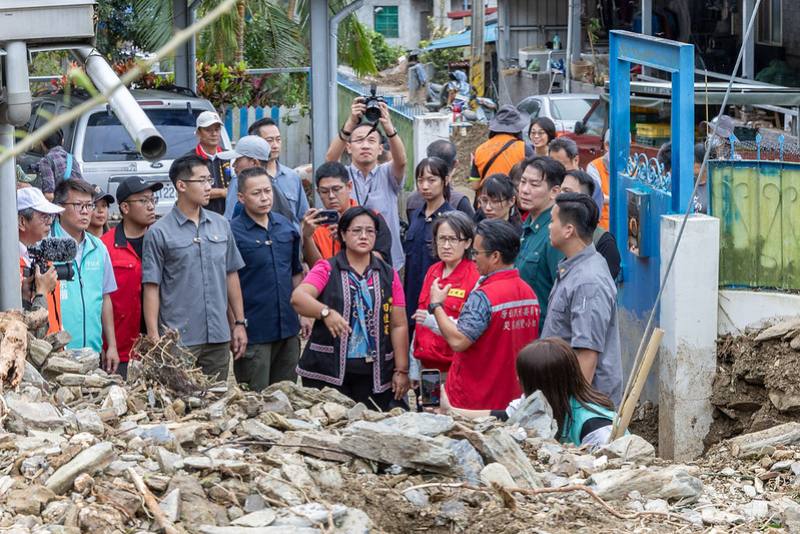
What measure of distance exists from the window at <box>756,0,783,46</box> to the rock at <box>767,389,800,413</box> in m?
16.8

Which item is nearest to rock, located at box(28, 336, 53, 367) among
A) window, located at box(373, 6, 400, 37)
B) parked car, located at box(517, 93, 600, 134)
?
parked car, located at box(517, 93, 600, 134)

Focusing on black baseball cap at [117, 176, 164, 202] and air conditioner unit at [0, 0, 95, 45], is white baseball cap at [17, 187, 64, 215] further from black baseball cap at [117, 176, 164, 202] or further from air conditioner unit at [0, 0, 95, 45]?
air conditioner unit at [0, 0, 95, 45]

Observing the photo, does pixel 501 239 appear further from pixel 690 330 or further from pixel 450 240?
pixel 690 330

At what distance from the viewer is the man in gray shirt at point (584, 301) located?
5.96 metres

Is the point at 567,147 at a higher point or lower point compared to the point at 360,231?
higher

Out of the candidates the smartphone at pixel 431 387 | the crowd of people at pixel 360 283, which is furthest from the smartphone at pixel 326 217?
the smartphone at pixel 431 387

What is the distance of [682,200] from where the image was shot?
711 cm

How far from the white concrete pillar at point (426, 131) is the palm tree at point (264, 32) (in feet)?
6.63

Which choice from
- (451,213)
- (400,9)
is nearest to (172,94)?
(451,213)

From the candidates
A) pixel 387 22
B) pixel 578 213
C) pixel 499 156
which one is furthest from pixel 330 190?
pixel 387 22

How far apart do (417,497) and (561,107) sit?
1633 centimetres

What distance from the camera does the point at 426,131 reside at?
1691 centimetres

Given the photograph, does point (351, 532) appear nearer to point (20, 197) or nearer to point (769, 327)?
point (20, 197)

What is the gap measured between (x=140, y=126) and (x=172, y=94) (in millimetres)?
10664
